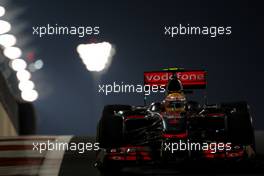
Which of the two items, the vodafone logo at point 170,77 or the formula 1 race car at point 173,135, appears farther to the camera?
the vodafone logo at point 170,77

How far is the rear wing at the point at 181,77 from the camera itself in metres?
12.2

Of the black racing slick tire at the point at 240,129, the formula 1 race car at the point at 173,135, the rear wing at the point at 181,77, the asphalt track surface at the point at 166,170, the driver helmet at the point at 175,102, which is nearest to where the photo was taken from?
the asphalt track surface at the point at 166,170

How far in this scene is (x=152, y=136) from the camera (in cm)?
1065

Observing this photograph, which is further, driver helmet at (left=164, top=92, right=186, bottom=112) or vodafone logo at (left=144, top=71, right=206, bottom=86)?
vodafone logo at (left=144, top=71, right=206, bottom=86)

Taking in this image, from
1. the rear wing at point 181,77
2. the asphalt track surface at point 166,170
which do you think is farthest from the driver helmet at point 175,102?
the asphalt track surface at point 166,170

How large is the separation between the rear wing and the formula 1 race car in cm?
86

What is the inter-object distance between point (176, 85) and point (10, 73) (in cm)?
703

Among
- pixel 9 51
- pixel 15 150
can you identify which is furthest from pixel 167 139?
pixel 9 51

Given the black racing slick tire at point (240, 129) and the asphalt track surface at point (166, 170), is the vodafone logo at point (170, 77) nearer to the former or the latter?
the asphalt track surface at point (166, 170)

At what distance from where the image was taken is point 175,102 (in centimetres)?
1131

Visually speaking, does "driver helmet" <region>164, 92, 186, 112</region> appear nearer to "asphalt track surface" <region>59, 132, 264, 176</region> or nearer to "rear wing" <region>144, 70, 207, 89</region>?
"rear wing" <region>144, 70, 207, 89</region>

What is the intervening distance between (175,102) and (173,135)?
1.41 meters

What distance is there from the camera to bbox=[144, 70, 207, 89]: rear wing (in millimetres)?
12180

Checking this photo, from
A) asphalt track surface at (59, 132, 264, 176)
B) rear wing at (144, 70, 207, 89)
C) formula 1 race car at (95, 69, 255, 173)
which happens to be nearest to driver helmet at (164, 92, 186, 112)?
formula 1 race car at (95, 69, 255, 173)
